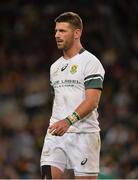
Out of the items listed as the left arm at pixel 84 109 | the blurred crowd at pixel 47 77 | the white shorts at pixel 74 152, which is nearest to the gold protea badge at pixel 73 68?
the left arm at pixel 84 109

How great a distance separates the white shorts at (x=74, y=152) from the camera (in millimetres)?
6684

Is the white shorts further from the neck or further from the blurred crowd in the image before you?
the blurred crowd

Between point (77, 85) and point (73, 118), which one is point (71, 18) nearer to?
point (77, 85)

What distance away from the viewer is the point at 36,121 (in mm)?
13297

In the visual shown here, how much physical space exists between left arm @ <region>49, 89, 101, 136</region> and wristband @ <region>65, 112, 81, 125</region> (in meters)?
0.03

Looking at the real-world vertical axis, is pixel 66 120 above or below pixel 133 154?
above

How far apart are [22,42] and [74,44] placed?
918 cm

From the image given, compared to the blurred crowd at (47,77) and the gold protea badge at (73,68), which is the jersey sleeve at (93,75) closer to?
the gold protea badge at (73,68)

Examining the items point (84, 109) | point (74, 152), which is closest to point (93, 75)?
point (84, 109)

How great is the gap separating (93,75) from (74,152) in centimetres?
73

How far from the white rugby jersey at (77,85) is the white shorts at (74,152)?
0.08 metres

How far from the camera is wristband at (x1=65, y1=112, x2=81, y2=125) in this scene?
251 inches

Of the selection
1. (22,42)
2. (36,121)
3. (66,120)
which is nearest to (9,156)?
(36,121)

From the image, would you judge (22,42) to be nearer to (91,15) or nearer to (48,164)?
(91,15)
